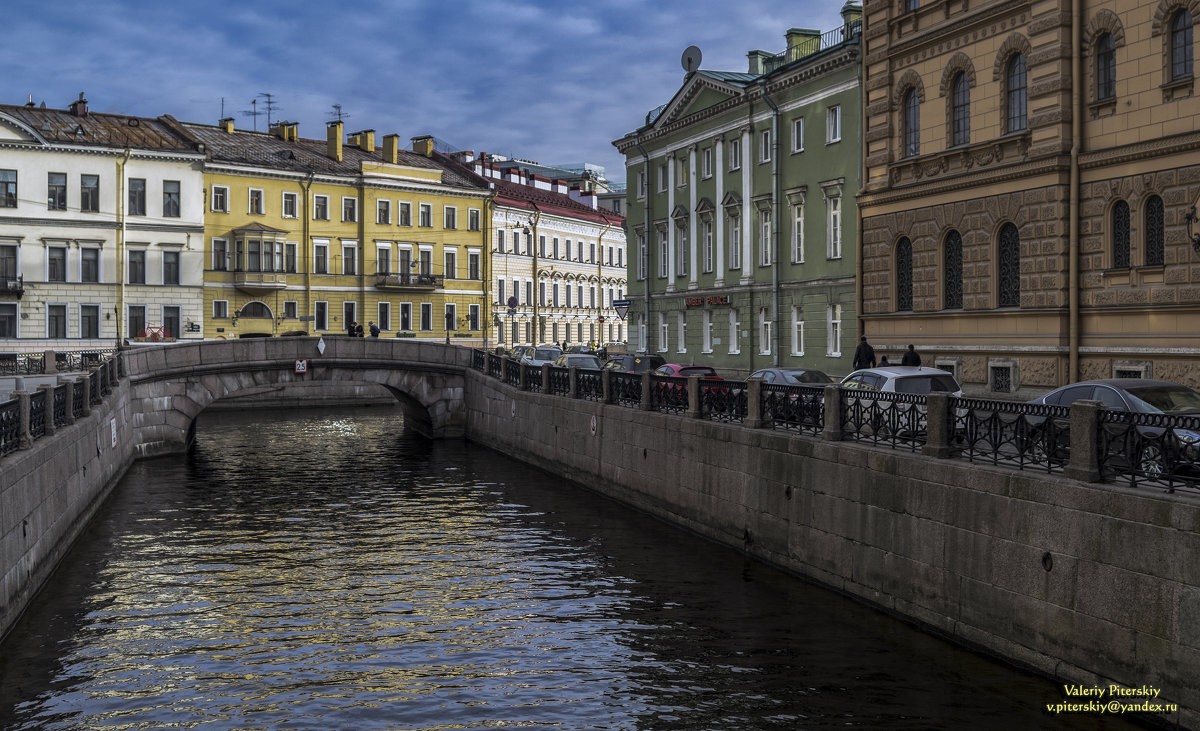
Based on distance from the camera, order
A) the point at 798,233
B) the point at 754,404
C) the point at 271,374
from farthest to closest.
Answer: the point at 798,233 < the point at 271,374 < the point at 754,404

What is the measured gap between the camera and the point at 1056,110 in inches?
992

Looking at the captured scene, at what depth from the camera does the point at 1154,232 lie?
23.5m

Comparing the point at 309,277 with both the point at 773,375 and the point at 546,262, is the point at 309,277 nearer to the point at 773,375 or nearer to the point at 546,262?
the point at 546,262

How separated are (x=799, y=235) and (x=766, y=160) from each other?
133 inches

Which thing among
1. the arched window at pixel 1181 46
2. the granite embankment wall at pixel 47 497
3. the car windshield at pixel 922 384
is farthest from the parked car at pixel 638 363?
the arched window at pixel 1181 46

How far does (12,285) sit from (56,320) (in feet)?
7.92

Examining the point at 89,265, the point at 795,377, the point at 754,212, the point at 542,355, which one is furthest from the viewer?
the point at 89,265

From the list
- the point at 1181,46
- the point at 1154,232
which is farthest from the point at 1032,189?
the point at 1181,46

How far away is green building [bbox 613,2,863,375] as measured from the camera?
3681 cm

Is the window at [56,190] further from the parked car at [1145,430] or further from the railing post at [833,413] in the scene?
the parked car at [1145,430]

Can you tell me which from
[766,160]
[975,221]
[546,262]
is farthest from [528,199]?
[975,221]

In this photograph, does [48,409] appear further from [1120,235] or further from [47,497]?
[1120,235]

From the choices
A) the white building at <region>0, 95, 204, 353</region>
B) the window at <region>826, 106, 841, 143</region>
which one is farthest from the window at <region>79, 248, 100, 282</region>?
the window at <region>826, 106, 841, 143</region>

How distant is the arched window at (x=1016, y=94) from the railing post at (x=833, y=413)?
1279 centimetres
